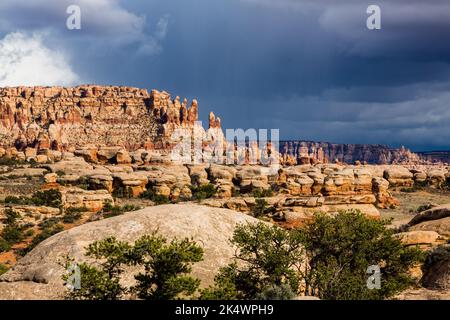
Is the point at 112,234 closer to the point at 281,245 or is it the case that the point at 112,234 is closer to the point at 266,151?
the point at 281,245

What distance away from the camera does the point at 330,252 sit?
26.8 meters

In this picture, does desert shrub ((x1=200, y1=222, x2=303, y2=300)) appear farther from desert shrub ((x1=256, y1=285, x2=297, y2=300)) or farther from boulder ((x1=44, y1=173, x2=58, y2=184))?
boulder ((x1=44, y1=173, x2=58, y2=184))

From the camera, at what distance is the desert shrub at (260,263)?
70.2 feet

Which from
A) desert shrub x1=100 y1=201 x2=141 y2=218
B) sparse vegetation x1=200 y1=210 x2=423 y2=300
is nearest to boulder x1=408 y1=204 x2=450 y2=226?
sparse vegetation x1=200 y1=210 x2=423 y2=300

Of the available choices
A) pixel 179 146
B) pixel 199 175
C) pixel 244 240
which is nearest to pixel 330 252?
pixel 244 240

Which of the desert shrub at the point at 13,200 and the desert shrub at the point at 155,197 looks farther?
the desert shrub at the point at 155,197

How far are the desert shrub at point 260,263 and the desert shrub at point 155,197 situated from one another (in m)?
60.1

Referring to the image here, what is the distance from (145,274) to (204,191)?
6829 centimetres

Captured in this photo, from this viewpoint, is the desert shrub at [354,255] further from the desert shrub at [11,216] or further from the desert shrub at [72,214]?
the desert shrub at [11,216]

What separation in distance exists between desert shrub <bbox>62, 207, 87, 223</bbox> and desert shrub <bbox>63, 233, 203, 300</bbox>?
45.5 metres

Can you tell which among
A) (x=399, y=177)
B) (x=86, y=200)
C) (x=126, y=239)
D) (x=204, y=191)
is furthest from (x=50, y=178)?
(x=126, y=239)

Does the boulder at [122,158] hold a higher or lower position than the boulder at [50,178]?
higher

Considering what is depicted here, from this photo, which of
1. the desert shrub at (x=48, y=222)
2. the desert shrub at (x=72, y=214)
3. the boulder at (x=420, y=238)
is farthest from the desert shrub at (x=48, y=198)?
the boulder at (x=420, y=238)

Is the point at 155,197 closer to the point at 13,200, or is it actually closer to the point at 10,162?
the point at 13,200
